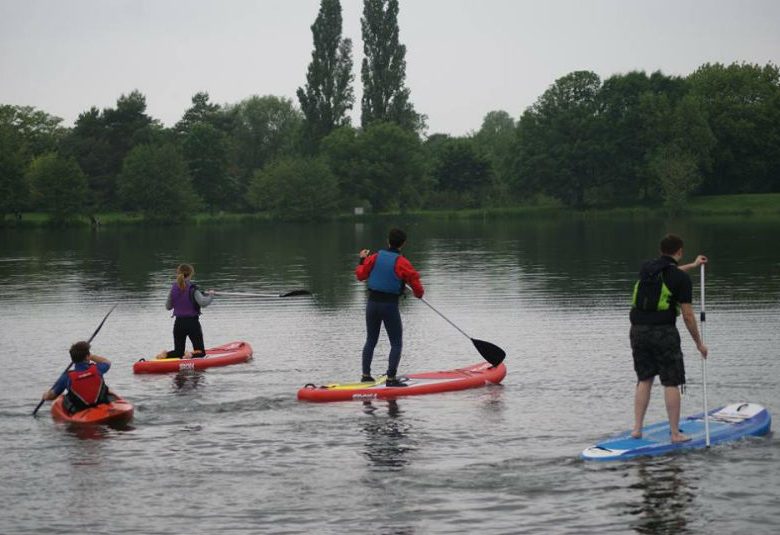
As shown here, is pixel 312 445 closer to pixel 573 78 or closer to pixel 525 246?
pixel 525 246

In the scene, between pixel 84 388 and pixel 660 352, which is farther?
pixel 84 388

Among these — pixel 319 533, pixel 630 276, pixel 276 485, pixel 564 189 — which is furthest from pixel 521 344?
pixel 564 189

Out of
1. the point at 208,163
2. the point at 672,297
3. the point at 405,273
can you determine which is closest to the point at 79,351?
the point at 405,273

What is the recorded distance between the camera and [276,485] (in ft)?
35.2

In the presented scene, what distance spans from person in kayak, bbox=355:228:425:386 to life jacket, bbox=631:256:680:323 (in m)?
4.44

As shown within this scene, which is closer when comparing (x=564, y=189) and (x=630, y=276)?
(x=630, y=276)

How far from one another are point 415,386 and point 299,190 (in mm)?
95013

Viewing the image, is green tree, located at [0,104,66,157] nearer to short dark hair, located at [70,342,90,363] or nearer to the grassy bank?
the grassy bank

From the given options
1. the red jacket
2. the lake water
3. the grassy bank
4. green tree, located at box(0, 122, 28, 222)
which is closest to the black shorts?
the lake water

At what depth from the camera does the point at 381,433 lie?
1291cm

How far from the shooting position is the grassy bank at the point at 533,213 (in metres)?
99.8

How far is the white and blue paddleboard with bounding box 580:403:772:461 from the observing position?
11266 millimetres

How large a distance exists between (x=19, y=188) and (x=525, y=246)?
6719 centimetres

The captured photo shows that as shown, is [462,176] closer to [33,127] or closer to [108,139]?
[108,139]
